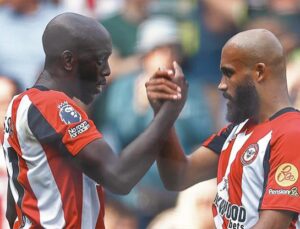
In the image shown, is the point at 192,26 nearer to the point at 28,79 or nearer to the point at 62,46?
the point at 28,79

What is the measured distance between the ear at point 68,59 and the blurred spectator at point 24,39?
307 centimetres

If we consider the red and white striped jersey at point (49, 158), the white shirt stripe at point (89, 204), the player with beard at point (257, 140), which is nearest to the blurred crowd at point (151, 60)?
the player with beard at point (257, 140)

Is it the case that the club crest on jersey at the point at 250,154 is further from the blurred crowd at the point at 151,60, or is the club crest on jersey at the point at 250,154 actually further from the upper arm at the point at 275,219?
the blurred crowd at the point at 151,60

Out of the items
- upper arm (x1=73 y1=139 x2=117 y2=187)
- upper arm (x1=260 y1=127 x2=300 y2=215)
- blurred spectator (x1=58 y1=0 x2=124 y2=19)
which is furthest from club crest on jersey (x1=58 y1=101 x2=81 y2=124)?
blurred spectator (x1=58 y1=0 x2=124 y2=19)

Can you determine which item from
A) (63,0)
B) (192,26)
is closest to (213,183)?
(192,26)

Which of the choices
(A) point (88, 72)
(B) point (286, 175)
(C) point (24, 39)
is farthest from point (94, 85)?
(C) point (24, 39)

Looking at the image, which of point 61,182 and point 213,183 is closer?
point 61,182

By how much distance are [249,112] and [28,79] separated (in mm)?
3203

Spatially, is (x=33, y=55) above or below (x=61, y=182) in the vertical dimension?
below

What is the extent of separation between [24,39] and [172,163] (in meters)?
2.92

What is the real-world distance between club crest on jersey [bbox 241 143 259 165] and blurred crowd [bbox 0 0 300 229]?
2773 mm

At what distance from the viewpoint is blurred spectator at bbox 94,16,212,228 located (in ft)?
22.8

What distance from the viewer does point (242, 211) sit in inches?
159

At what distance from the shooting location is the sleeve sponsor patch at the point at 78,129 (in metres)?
3.86
